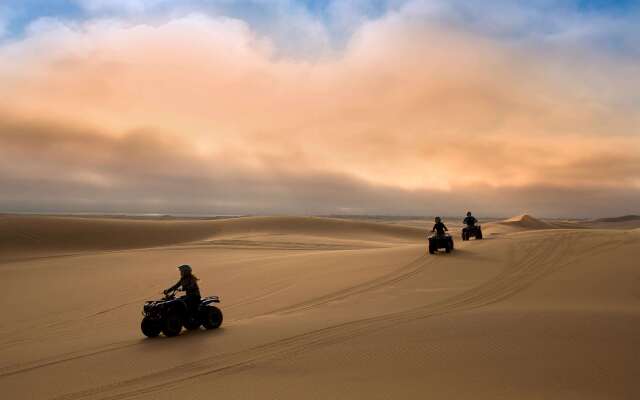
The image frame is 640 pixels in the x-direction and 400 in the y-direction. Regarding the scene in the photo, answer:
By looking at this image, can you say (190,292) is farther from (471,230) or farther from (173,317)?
(471,230)

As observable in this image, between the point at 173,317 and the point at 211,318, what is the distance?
772mm

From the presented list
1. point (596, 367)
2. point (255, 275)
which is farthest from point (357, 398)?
point (255, 275)

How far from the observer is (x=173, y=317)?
912cm

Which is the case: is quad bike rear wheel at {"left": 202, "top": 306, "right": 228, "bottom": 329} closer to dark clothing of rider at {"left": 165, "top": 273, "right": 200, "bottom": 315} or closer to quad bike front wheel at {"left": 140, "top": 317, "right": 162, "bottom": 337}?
dark clothing of rider at {"left": 165, "top": 273, "right": 200, "bottom": 315}

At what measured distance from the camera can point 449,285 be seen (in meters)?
13.8

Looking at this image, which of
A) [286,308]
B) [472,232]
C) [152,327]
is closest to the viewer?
[152,327]

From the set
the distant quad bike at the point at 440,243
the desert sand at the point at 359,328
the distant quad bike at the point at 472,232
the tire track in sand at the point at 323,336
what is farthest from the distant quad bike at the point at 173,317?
the distant quad bike at the point at 472,232

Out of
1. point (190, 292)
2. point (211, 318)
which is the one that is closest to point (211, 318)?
point (211, 318)

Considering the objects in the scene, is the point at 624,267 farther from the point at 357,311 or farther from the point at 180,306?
the point at 180,306

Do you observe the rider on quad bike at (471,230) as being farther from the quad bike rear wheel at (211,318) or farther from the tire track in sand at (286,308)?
the quad bike rear wheel at (211,318)

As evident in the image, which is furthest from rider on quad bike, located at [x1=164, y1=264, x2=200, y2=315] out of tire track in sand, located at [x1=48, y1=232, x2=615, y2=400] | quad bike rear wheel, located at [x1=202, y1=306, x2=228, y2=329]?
tire track in sand, located at [x1=48, y1=232, x2=615, y2=400]

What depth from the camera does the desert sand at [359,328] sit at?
6168 millimetres

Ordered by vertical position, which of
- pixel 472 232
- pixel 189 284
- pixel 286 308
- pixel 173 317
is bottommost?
pixel 286 308

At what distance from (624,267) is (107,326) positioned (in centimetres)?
1551
